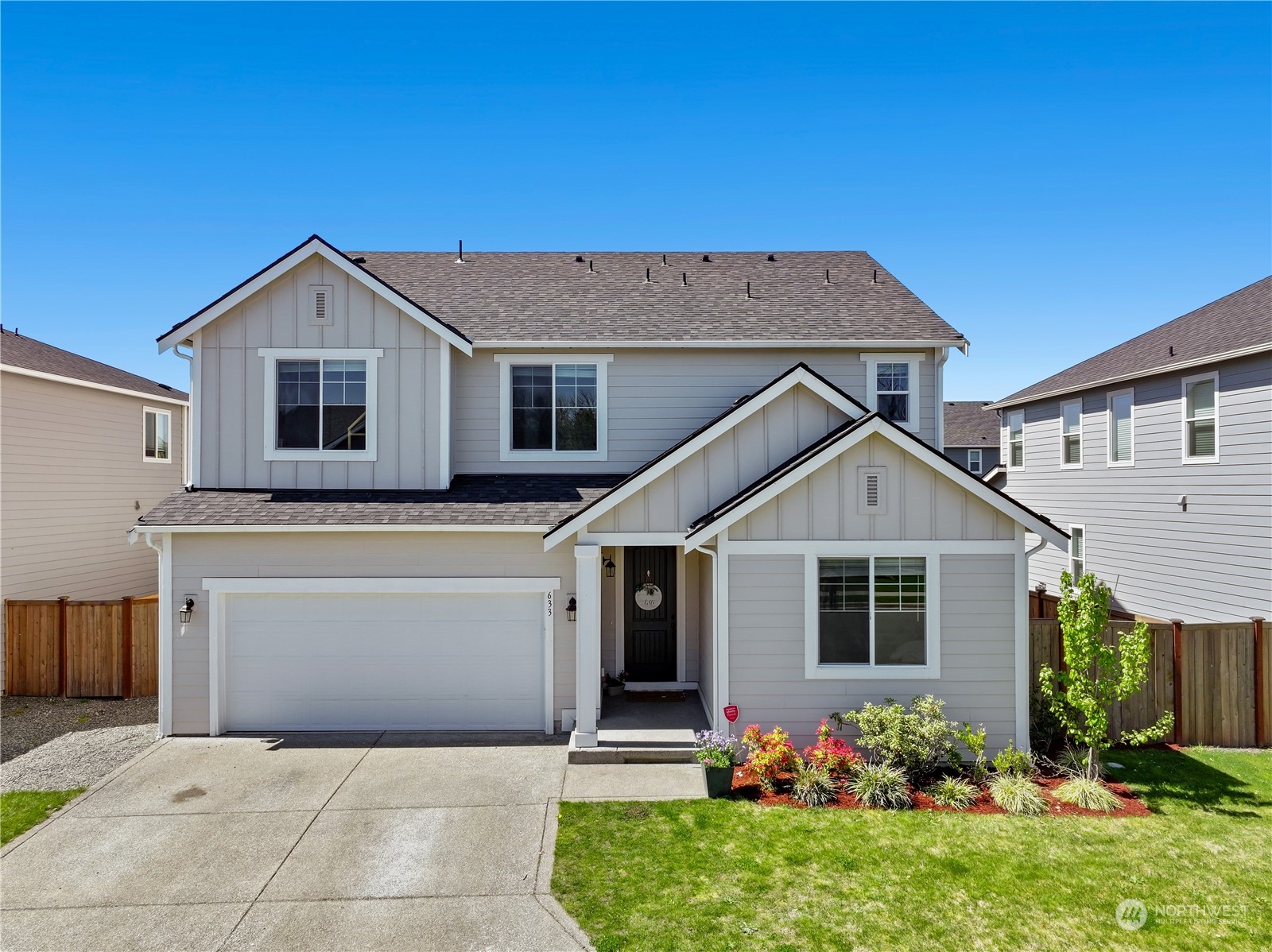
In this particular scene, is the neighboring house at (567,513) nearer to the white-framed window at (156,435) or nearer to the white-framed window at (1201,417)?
the white-framed window at (1201,417)

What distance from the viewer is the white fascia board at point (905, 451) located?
8.25m

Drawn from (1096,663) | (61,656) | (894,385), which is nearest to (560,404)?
(894,385)

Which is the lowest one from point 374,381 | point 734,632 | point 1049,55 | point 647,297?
point 734,632

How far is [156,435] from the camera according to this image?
1770 centimetres

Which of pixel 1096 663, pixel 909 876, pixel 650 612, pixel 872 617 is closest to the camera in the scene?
pixel 909 876

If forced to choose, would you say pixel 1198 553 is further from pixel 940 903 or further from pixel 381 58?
pixel 381 58

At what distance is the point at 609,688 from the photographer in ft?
36.4

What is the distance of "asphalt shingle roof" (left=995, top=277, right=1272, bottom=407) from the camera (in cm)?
1223

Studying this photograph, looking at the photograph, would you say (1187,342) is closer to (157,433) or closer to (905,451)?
(905,451)

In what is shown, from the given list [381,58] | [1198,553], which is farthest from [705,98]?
[1198,553]

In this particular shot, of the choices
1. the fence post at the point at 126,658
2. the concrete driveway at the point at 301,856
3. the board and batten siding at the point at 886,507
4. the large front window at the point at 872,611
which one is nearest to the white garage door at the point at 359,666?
the concrete driveway at the point at 301,856

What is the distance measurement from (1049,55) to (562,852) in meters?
15.3

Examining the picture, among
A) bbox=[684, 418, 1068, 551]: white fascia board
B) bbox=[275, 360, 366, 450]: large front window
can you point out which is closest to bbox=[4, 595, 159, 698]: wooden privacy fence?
bbox=[275, 360, 366, 450]: large front window

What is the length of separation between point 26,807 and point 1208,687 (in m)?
15.4
